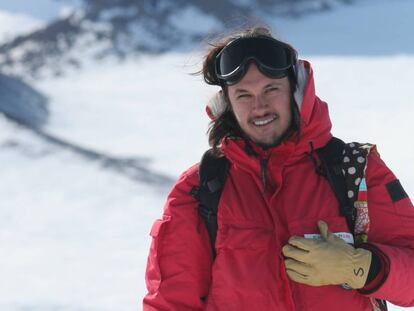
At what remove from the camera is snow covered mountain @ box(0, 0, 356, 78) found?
10.3 metres

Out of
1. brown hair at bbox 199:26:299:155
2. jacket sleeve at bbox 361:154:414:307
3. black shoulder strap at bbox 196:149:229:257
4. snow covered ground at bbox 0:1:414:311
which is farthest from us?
snow covered ground at bbox 0:1:414:311

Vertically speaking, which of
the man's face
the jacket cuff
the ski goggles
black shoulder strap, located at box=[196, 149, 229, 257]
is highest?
the ski goggles

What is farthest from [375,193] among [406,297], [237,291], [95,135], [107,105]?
[107,105]

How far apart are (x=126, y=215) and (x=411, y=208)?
14.6ft

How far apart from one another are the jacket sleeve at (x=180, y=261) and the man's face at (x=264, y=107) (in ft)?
0.78

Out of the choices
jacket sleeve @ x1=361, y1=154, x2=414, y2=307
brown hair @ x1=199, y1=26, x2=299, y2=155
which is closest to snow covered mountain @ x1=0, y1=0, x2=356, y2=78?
brown hair @ x1=199, y1=26, x2=299, y2=155

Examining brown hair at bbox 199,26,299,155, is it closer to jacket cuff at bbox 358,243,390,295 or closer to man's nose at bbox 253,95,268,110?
man's nose at bbox 253,95,268,110

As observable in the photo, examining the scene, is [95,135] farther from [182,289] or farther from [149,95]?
[182,289]

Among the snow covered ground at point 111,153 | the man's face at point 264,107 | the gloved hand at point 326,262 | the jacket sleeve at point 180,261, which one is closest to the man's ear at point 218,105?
the man's face at point 264,107

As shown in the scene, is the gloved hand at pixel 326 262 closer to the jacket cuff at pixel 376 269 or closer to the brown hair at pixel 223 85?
the jacket cuff at pixel 376 269

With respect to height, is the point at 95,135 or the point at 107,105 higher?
the point at 107,105

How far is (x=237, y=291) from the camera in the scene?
5.94 feet

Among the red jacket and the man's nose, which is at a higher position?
the man's nose

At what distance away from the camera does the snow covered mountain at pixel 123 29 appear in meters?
10.3
